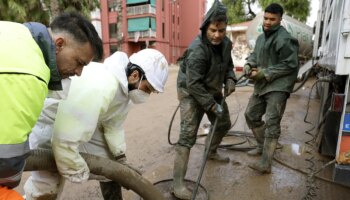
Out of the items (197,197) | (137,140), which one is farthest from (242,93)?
(197,197)

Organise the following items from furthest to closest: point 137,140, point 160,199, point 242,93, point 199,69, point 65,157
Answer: point 242,93 → point 137,140 → point 199,69 → point 160,199 → point 65,157

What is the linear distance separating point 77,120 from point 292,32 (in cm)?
1012

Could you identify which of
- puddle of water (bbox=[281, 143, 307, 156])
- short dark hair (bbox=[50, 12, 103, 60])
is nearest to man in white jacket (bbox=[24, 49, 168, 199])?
short dark hair (bbox=[50, 12, 103, 60])

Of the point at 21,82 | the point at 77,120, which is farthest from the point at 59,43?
the point at 77,120

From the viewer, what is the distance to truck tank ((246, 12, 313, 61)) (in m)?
10.4

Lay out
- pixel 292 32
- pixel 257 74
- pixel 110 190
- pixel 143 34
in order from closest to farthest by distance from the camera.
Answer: pixel 110 190 < pixel 257 74 < pixel 292 32 < pixel 143 34

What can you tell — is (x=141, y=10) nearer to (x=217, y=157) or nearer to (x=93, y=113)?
(x=217, y=157)

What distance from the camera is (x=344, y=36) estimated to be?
2.34m

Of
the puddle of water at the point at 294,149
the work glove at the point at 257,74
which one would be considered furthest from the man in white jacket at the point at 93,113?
the puddle of water at the point at 294,149

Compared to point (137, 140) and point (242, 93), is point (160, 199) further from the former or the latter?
point (242, 93)

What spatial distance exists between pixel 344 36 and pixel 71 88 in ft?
6.77

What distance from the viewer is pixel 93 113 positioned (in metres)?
1.65

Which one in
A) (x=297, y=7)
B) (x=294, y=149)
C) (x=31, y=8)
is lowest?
(x=294, y=149)

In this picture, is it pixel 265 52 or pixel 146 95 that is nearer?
pixel 146 95
